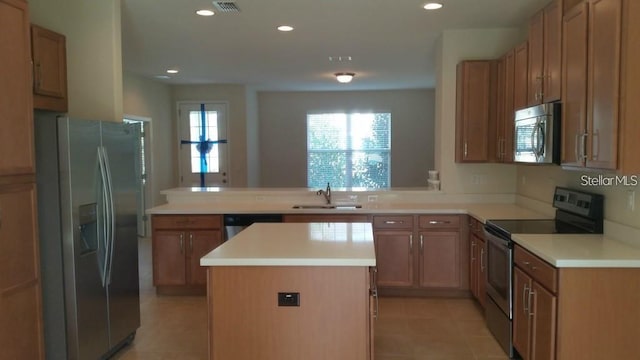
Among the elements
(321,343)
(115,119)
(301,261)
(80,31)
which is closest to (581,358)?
(321,343)

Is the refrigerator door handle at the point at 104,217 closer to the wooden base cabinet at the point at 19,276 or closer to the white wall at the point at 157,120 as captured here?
the wooden base cabinet at the point at 19,276

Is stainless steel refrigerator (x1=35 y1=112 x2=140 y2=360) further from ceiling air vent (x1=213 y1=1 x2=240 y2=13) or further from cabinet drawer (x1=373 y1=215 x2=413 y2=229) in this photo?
cabinet drawer (x1=373 y1=215 x2=413 y2=229)

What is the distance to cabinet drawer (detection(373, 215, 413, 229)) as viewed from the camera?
15.2ft

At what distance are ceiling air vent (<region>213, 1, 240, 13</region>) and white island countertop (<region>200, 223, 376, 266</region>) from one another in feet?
5.79

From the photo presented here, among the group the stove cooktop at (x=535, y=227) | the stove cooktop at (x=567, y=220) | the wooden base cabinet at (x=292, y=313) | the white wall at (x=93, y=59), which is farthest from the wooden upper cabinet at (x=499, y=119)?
the white wall at (x=93, y=59)

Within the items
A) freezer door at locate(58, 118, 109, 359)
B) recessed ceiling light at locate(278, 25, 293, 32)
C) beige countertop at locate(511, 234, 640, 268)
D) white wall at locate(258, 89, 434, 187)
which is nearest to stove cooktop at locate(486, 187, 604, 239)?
beige countertop at locate(511, 234, 640, 268)

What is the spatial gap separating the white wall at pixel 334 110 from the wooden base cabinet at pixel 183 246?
16.3 ft

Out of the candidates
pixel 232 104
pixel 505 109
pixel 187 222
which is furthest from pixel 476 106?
pixel 232 104

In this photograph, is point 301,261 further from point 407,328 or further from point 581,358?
point 407,328

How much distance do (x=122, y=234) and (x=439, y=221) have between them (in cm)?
275

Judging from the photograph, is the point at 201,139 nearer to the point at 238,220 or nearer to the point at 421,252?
the point at 238,220

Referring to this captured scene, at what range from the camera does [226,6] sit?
3932 mm

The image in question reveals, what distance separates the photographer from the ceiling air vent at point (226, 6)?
12.6 feet

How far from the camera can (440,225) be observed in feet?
15.1
